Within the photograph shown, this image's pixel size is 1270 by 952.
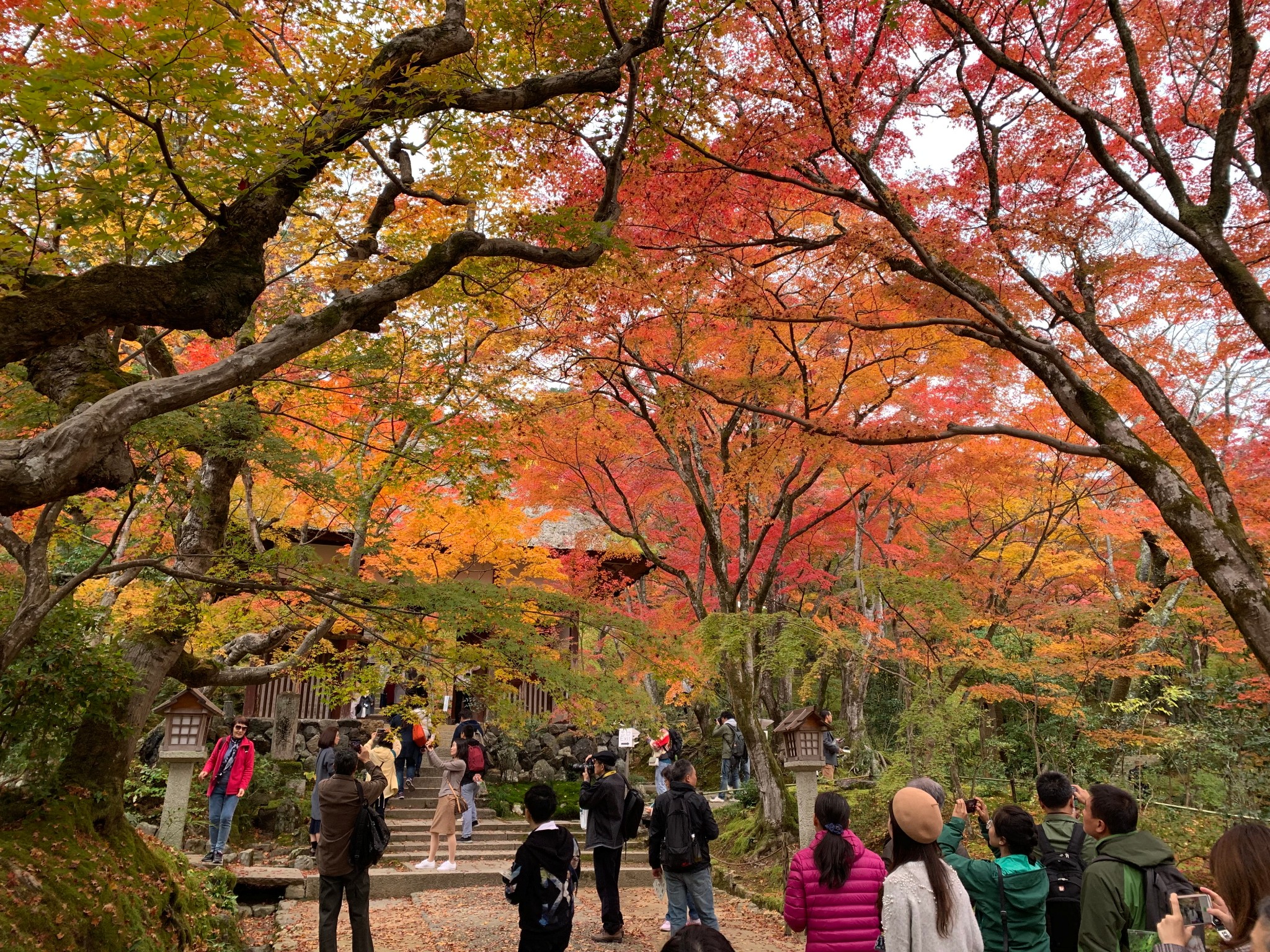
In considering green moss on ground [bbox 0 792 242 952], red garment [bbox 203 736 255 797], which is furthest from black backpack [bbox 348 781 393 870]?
red garment [bbox 203 736 255 797]

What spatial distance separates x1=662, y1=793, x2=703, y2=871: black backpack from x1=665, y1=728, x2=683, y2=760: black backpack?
15.6ft

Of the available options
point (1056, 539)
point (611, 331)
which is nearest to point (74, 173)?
point (611, 331)

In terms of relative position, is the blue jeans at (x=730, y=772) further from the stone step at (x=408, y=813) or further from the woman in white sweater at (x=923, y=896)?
the woman in white sweater at (x=923, y=896)

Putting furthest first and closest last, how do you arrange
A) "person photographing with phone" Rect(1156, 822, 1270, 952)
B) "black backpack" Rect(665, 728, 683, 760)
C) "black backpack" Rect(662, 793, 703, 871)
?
"black backpack" Rect(665, 728, 683, 760), "black backpack" Rect(662, 793, 703, 871), "person photographing with phone" Rect(1156, 822, 1270, 952)

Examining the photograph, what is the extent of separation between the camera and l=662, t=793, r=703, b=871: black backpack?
582cm

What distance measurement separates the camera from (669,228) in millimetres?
8492

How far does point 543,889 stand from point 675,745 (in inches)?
414

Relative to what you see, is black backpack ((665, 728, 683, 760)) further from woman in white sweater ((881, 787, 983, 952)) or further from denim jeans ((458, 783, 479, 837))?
woman in white sweater ((881, 787, 983, 952))

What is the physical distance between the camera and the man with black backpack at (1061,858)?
4.00m

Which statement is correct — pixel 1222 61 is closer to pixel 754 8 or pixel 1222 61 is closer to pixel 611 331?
pixel 754 8

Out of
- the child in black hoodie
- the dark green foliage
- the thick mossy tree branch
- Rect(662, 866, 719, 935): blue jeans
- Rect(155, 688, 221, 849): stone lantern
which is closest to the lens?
the thick mossy tree branch

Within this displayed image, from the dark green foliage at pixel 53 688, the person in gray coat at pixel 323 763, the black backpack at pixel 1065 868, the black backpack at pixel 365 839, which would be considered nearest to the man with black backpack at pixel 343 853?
the black backpack at pixel 365 839

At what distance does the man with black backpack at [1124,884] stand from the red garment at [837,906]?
2.76 feet

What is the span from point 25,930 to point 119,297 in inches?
140
